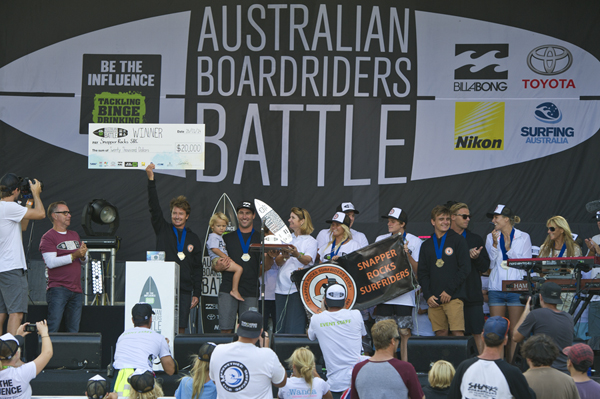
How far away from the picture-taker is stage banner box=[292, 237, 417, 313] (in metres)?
6.96

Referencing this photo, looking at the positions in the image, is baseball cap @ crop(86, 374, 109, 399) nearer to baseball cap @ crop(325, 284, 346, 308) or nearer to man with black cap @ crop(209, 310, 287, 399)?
man with black cap @ crop(209, 310, 287, 399)

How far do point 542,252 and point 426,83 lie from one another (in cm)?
333

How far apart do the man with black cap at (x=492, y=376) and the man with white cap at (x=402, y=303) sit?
2.49 m

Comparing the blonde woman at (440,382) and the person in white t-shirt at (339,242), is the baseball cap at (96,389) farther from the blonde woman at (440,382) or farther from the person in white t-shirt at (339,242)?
the person in white t-shirt at (339,242)

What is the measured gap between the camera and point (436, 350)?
20.5 ft

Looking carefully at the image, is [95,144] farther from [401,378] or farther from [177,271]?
[401,378]

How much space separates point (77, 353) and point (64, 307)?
0.76m

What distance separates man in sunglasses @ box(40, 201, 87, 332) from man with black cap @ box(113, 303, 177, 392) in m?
2.09

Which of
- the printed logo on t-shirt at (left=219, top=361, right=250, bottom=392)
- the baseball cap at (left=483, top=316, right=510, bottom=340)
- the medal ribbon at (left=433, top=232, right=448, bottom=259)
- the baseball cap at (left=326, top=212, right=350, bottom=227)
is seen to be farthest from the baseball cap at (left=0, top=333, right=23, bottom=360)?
the medal ribbon at (left=433, top=232, right=448, bottom=259)

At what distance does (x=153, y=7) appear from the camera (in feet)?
32.4

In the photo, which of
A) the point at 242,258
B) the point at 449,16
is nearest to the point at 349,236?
the point at 242,258

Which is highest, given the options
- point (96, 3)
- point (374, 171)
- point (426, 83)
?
point (96, 3)

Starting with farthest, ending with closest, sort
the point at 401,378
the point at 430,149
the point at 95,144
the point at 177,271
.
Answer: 1. the point at 430,149
2. the point at 95,144
3. the point at 177,271
4. the point at 401,378

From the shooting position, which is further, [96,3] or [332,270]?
[96,3]
